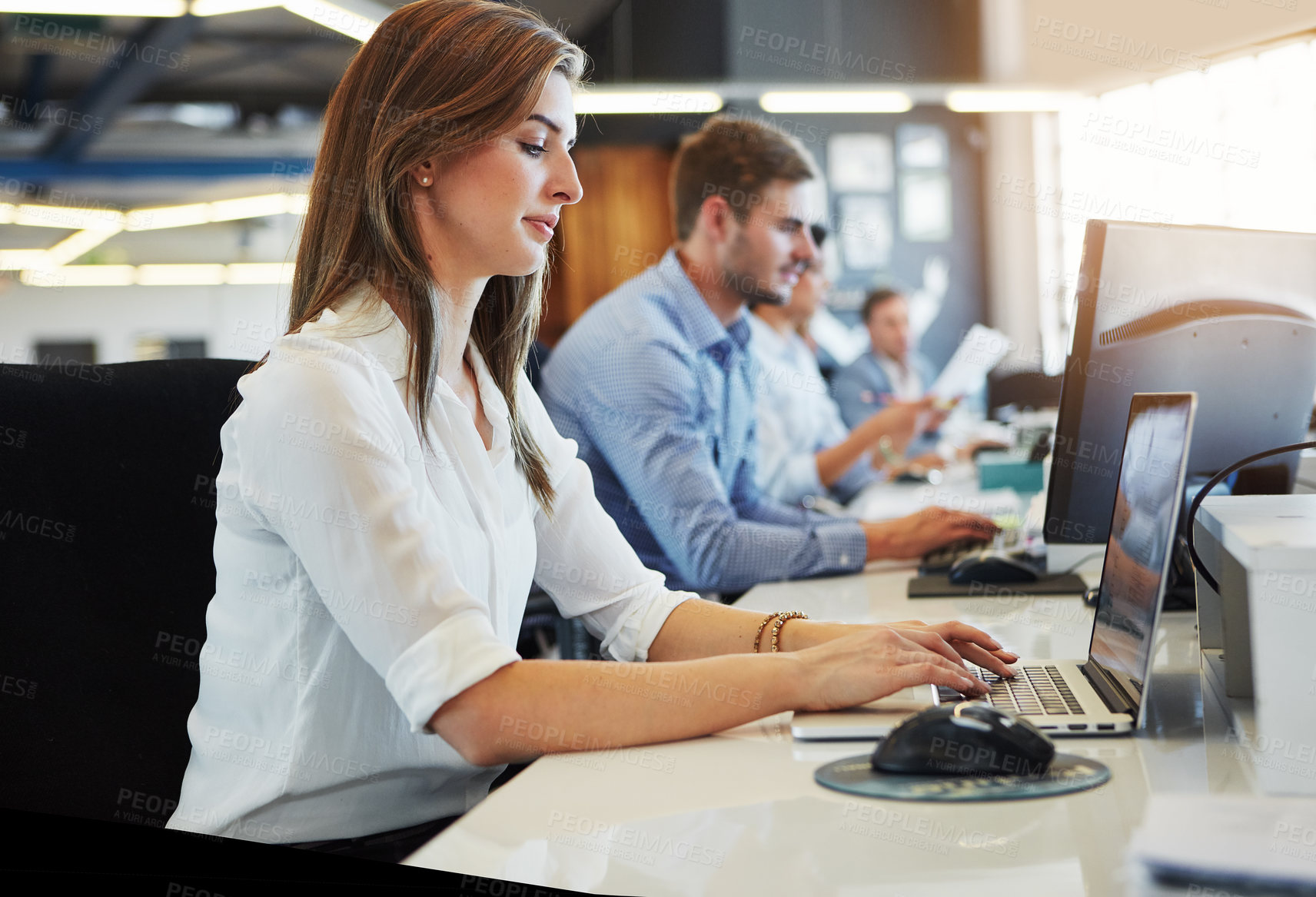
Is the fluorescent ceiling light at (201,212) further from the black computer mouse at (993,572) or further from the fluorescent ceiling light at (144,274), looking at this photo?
the black computer mouse at (993,572)

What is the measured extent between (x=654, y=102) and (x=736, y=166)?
4024mm

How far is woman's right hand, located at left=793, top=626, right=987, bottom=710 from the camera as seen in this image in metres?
1.01

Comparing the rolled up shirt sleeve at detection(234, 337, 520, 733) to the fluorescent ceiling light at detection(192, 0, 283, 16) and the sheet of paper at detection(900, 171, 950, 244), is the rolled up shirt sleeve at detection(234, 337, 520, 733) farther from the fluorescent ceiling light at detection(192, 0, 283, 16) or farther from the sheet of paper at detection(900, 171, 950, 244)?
the sheet of paper at detection(900, 171, 950, 244)

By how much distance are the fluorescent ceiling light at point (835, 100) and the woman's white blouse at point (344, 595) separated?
5571 millimetres

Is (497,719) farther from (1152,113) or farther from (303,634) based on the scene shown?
(1152,113)

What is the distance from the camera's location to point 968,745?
0.84m

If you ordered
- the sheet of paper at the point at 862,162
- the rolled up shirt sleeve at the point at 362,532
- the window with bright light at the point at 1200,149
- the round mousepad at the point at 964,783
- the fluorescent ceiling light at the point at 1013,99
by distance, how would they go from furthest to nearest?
the sheet of paper at the point at 862,162 → the fluorescent ceiling light at the point at 1013,99 → the window with bright light at the point at 1200,149 → the rolled up shirt sleeve at the point at 362,532 → the round mousepad at the point at 964,783

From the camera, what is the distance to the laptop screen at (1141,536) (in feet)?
2.92

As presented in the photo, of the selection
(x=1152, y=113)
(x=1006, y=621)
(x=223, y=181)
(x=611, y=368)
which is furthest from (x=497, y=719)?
(x=223, y=181)

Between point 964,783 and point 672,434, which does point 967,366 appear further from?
point 964,783

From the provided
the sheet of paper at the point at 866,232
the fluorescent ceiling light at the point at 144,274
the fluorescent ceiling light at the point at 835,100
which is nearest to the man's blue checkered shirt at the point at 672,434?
the fluorescent ceiling light at the point at 835,100

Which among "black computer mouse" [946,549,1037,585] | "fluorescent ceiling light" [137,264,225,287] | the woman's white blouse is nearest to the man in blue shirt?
"black computer mouse" [946,549,1037,585]

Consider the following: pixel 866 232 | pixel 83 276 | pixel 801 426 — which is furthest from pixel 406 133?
pixel 83 276

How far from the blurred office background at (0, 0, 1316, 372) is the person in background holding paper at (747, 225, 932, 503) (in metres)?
1.81
